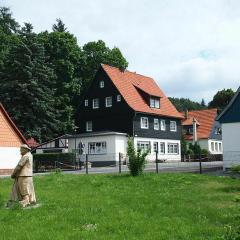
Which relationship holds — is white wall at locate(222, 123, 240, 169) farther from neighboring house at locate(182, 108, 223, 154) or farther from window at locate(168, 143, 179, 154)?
neighboring house at locate(182, 108, 223, 154)

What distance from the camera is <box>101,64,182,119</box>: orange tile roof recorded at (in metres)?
62.2

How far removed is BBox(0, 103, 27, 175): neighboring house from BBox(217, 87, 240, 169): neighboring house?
49.6 ft

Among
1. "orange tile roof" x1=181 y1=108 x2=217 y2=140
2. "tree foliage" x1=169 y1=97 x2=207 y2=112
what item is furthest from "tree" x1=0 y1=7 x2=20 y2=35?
"tree foliage" x1=169 y1=97 x2=207 y2=112

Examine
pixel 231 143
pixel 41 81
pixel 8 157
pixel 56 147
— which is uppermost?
pixel 41 81

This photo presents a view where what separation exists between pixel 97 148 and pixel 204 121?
30153 millimetres

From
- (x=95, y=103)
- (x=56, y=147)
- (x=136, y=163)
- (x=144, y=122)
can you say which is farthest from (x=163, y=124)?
(x=136, y=163)

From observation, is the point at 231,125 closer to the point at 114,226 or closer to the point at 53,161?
the point at 53,161

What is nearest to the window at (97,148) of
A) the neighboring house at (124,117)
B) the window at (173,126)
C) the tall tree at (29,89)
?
the neighboring house at (124,117)

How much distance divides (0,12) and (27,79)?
34.3 metres

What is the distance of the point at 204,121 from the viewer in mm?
84625

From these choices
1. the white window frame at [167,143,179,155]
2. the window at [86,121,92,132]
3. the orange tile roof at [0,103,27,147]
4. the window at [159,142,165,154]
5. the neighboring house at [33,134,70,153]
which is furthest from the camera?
the white window frame at [167,143,179,155]

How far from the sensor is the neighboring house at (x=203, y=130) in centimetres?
8094

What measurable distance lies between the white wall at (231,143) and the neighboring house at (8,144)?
15168 mm

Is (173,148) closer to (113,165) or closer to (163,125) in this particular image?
(163,125)
